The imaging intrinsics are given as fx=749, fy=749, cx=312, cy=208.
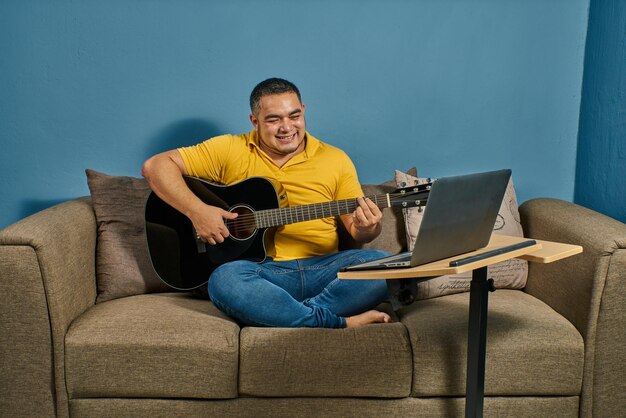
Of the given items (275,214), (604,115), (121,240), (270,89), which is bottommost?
(121,240)

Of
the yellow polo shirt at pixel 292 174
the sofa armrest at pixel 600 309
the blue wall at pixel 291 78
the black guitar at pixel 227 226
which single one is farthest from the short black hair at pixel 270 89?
the sofa armrest at pixel 600 309

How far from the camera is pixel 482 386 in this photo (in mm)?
1919

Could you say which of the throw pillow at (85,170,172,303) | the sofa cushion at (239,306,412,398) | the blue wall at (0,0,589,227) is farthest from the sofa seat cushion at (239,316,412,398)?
the blue wall at (0,0,589,227)

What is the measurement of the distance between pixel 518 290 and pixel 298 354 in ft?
3.13

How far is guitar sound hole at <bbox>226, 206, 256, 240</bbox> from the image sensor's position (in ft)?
7.88

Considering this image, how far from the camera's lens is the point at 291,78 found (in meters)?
2.96

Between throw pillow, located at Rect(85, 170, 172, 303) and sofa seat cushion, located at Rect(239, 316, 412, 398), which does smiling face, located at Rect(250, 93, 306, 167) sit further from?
sofa seat cushion, located at Rect(239, 316, 412, 398)

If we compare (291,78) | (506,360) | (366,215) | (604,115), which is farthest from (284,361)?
(604,115)

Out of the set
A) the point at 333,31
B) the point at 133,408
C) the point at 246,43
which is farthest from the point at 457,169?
the point at 133,408

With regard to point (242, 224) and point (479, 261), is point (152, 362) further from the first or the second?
point (479, 261)

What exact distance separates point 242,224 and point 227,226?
5cm

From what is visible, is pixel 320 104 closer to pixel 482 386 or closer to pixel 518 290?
pixel 518 290

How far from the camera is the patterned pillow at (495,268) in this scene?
2521 millimetres

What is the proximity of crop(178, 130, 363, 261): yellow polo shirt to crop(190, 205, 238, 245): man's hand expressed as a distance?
178 mm
